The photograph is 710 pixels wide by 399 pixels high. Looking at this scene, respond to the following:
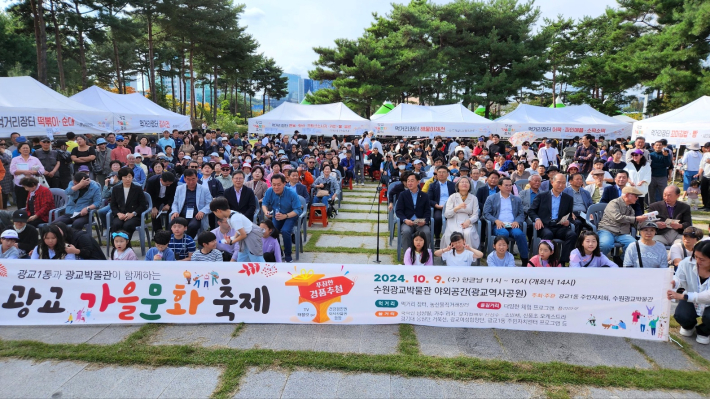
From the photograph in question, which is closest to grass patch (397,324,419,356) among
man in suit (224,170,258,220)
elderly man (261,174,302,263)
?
elderly man (261,174,302,263)

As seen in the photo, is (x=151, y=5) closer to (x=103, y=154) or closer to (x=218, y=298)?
(x=103, y=154)

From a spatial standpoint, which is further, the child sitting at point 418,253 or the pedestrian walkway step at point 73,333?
the child sitting at point 418,253

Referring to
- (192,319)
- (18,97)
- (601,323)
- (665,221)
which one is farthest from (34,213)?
(665,221)

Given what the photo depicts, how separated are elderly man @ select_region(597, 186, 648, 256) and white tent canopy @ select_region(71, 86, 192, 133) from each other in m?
12.7

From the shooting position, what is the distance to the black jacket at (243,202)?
5.98 meters

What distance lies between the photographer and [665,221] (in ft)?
17.4

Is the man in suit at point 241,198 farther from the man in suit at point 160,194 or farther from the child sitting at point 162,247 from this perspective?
the child sitting at point 162,247

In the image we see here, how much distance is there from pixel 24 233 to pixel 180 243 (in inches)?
75.3

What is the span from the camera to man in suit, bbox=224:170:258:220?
5969 mm

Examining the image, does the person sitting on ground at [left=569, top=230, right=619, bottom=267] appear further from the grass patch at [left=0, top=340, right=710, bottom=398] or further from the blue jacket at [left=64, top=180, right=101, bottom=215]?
the blue jacket at [left=64, top=180, right=101, bottom=215]

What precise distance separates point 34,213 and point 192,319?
12.3ft

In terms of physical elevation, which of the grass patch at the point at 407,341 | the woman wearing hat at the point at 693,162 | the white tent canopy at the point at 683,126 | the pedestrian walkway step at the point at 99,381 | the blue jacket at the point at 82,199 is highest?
the white tent canopy at the point at 683,126

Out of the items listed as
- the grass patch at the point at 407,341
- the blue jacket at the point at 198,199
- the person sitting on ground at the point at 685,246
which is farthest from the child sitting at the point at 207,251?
the person sitting on ground at the point at 685,246

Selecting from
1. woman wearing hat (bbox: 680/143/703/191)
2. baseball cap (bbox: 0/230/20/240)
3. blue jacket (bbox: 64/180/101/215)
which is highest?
woman wearing hat (bbox: 680/143/703/191)
